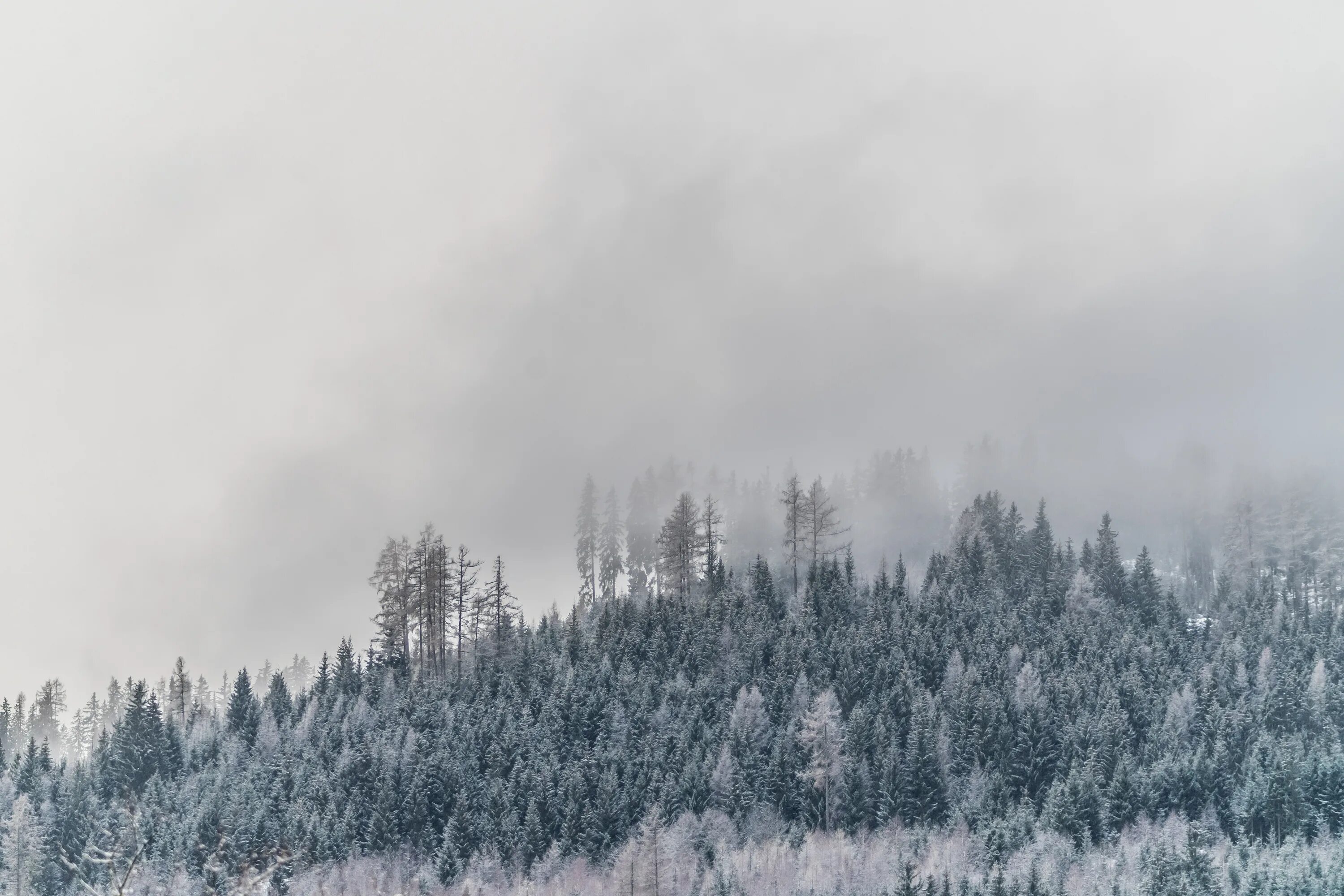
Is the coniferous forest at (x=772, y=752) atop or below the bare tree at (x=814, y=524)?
below

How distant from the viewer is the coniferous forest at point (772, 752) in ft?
291

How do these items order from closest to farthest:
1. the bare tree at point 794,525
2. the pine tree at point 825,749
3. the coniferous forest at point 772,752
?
the coniferous forest at point 772,752, the pine tree at point 825,749, the bare tree at point 794,525

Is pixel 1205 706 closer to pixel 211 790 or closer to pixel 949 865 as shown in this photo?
pixel 949 865

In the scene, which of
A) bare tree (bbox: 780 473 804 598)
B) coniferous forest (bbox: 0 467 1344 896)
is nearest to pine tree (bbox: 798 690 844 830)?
coniferous forest (bbox: 0 467 1344 896)

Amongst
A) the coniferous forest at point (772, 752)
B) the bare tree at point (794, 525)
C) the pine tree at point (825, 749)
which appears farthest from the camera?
the bare tree at point (794, 525)

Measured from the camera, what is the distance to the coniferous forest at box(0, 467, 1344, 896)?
291ft

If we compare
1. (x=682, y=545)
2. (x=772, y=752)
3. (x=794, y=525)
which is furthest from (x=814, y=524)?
(x=772, y=752)

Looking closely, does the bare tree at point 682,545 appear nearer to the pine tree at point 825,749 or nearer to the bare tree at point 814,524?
the bare tree at point 814,524

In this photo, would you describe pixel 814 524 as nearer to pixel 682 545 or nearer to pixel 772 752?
pixel 682 545

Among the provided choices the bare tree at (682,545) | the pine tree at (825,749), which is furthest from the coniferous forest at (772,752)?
the bare tree at (682,545)

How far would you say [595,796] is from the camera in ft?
312

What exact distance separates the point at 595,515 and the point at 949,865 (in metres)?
81.2

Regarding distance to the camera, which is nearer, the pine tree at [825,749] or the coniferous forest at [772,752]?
the coniferous forest at [772,752]

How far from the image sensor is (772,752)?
330 ft
